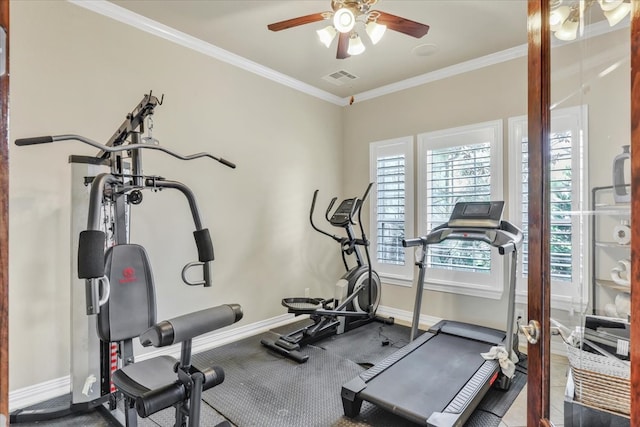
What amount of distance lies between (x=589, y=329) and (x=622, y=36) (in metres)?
0.96

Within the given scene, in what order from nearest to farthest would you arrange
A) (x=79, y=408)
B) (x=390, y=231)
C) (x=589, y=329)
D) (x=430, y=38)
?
(x=589, y=329) → (x=79, y=408) → (x=430, y=38) → (x=390, y=231)

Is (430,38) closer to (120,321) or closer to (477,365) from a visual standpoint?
(477,365)

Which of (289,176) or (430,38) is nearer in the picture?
(430,38)

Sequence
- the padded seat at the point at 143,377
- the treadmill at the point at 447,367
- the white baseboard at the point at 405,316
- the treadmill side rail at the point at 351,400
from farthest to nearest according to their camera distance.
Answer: the white baseboard at the point at 405,316
the treadmill side rail at the point at 351,400
the treadmill at the point at 447,367
the padded seat at the point at 143,377

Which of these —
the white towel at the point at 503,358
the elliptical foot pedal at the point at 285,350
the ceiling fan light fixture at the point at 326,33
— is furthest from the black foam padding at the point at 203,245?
the white towel at the point at 503,358

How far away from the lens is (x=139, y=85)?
2986mm

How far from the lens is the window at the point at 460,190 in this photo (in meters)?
3.64

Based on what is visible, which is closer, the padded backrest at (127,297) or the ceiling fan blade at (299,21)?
the padded backrest at (127,297)

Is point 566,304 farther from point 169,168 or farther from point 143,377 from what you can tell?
point 169,168

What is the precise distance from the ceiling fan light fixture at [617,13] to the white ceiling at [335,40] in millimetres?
1942

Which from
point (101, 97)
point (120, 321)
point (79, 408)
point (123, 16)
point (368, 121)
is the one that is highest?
point (123, 16)

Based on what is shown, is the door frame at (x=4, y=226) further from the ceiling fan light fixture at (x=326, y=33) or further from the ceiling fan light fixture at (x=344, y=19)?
the ceiling fan light fixture at (x=326, y=33)

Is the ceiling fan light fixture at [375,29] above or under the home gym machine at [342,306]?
above

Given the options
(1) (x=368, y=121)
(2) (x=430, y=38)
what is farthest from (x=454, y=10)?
(1) (x=368, y=121)
